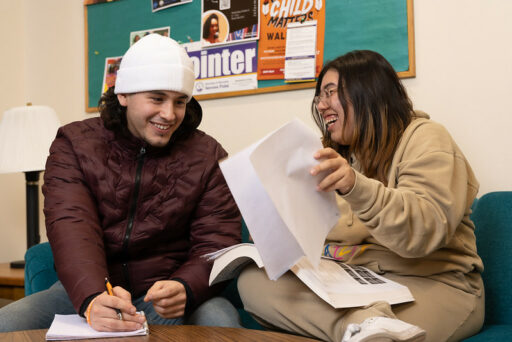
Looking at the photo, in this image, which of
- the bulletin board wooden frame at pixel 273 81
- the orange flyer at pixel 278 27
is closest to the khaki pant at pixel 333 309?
the bulletin board wooden frame at pixel 273 81

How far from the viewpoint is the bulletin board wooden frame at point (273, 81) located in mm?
1708

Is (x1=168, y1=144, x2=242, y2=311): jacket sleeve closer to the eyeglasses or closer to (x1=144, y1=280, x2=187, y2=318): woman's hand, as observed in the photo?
(x1=144, y1=280, x2=187, y2=318): woman's hand

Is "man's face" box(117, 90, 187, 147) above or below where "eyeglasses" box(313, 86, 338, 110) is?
below

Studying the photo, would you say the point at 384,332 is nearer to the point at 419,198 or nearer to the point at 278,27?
the point at 419,198

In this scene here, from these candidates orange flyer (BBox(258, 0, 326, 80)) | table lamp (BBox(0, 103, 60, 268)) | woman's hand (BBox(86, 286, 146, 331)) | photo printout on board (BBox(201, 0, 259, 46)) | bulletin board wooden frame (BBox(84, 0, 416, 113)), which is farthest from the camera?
table lamp (BBox(0, 103, 60, 268))

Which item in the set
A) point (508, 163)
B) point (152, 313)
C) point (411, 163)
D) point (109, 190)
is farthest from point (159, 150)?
point (508, 163)

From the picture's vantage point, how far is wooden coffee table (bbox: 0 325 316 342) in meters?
0.84

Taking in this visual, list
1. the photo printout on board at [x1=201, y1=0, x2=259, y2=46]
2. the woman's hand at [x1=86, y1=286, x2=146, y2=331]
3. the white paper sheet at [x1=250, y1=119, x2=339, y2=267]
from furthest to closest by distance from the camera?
the photo printout on board at [x1=201, y1=0, x2=259, y2=46] < the woman's hand at [x1=86, y1=286, x2=146, y2=331] < the white paper sheet at [x1=250, y1=119, x2=339, y2=267]

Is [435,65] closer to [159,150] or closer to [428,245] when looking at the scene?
[428,245]

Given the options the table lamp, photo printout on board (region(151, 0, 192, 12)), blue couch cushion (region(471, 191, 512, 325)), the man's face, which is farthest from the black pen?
photo printout on board (region(151, 0, 192, 12))

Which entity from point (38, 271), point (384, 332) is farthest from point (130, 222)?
point (384, 332)

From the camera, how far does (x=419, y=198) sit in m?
1.04

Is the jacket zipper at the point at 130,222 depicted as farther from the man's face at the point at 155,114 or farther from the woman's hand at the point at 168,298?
the woman's hand at the point at 168,298

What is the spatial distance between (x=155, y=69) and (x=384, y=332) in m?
0.84
